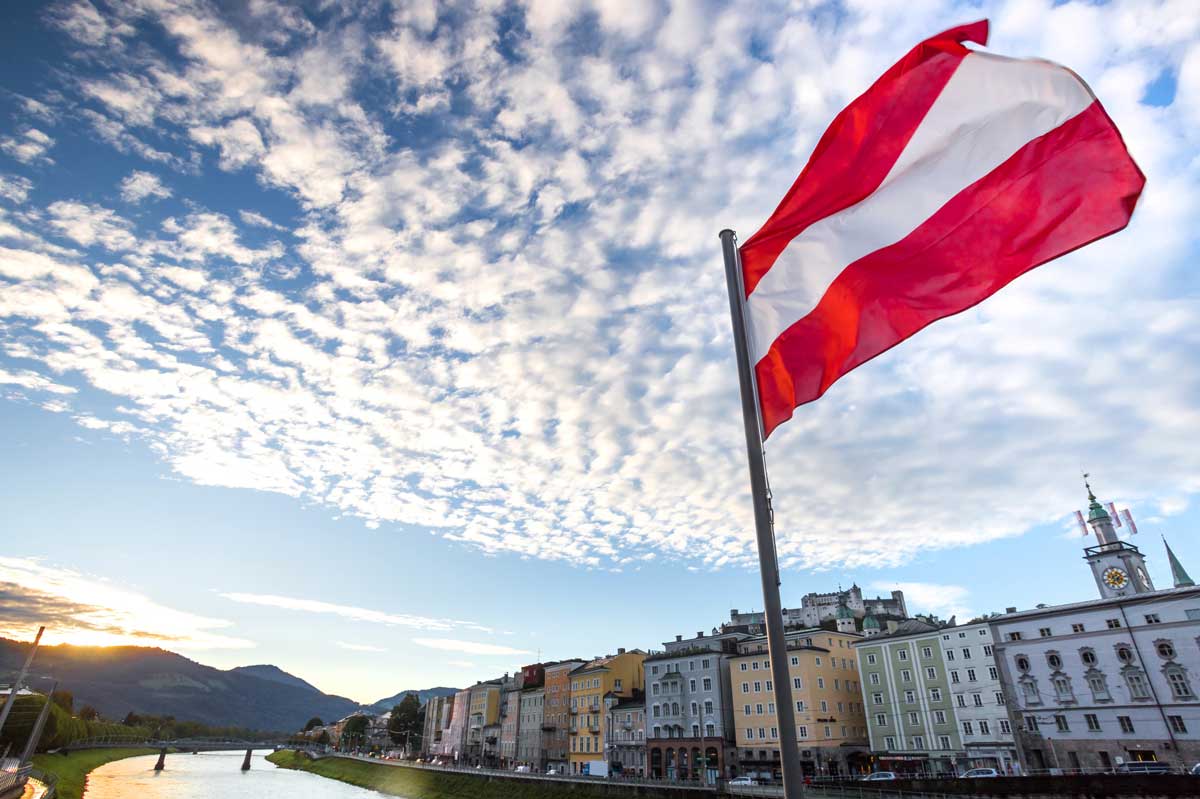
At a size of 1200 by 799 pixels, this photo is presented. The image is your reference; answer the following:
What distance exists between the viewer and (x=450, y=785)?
8869 cm

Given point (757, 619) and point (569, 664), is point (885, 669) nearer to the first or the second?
point (569, 664)

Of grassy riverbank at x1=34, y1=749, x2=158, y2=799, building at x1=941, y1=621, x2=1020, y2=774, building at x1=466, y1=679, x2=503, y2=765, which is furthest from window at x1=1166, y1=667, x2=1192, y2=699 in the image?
building at x1=466, y1=679, x2=503, y2=765

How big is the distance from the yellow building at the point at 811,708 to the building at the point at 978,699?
39.2ft

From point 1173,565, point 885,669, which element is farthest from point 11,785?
point 1173,565

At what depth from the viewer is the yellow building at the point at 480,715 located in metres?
129

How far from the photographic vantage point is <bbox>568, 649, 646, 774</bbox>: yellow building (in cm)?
9450

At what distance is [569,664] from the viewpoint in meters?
111

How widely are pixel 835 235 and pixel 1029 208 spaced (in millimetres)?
2004

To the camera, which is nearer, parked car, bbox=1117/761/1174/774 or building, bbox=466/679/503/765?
parked car, bbox=1117/761/1174/774

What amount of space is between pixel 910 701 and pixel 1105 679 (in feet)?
60.4

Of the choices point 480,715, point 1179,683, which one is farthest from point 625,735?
point 1179,683

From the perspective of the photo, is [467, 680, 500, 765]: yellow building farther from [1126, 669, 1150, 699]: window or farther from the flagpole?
the flagpole

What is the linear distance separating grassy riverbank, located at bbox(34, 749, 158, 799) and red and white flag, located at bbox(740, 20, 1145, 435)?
253 ft

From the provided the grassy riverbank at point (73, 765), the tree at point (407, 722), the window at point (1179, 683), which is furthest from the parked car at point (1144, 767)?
the tree at point (407, 722)
